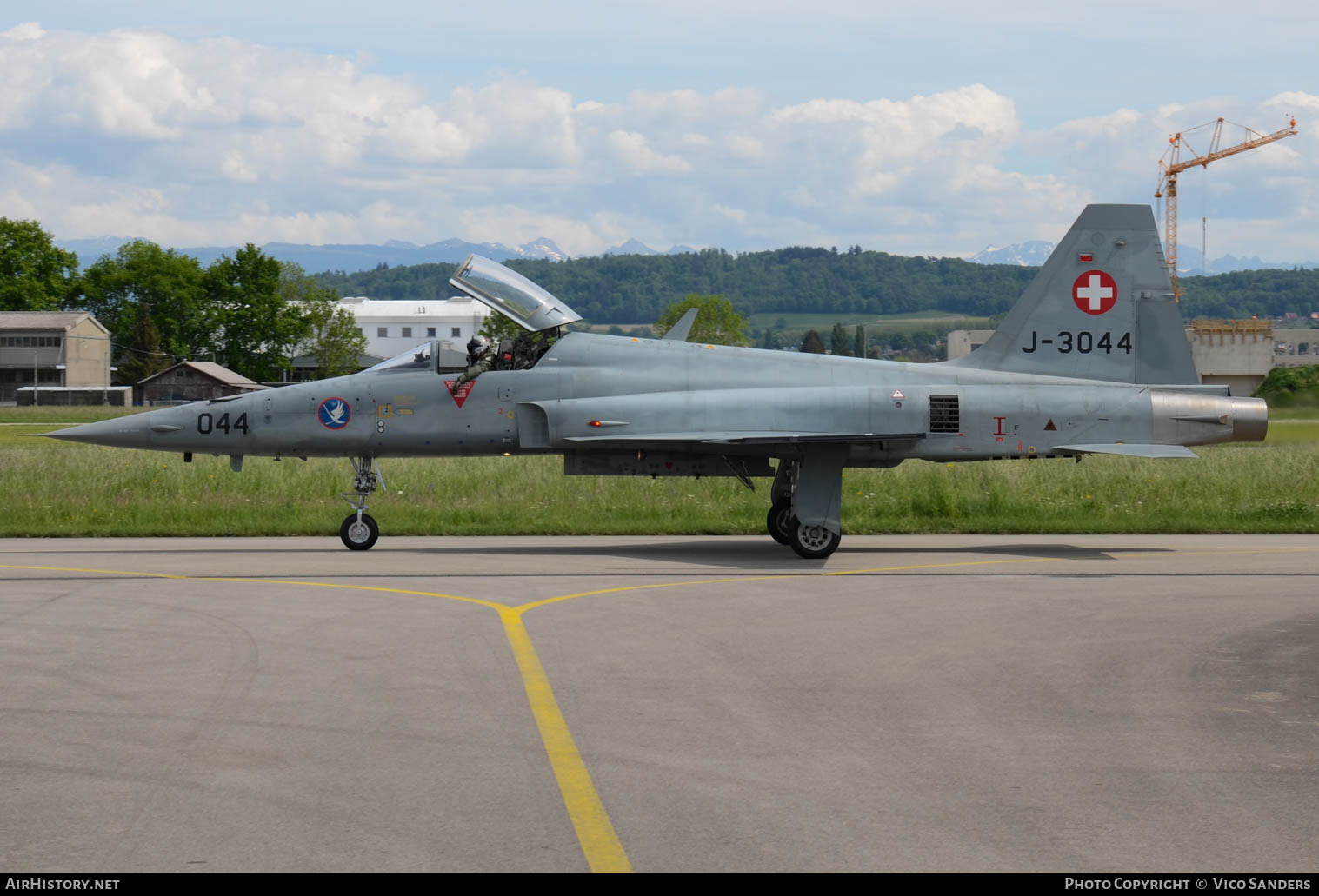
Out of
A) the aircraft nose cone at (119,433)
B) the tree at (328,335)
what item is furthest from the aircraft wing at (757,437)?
the tree at (328,335)

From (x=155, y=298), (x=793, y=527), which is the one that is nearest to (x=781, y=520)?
(x=793, y=527)

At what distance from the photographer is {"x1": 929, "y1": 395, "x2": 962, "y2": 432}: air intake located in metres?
16.0

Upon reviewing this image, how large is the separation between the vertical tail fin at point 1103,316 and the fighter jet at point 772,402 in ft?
0.07

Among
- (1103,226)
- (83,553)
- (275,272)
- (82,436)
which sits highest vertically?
(275,272)

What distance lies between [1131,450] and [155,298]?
367 ft

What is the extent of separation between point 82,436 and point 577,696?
10499 mm

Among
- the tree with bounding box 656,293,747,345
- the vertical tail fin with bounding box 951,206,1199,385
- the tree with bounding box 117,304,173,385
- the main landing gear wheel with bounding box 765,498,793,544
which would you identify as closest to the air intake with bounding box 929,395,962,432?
the vertical tail fin with bounding box 951,206,1199,385

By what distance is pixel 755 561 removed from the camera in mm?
15375

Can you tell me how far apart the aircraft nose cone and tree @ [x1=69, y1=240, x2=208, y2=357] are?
97.7 meters

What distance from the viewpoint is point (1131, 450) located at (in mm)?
15859

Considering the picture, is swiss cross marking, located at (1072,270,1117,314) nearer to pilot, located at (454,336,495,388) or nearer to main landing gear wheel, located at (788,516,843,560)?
main landing gear wheel, located at (788,516,843,560)

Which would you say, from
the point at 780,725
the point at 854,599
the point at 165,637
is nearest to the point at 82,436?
the point at 165,637

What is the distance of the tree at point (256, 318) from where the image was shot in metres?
104
